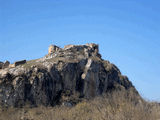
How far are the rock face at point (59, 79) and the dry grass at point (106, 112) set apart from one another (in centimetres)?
304

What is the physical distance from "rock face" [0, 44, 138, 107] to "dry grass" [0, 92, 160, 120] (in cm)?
304

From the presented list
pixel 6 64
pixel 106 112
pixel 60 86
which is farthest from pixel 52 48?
pixel 106 112

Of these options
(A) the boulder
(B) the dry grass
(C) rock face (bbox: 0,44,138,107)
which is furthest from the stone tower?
(B) the dry grass

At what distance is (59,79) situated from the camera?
58844 millimetres

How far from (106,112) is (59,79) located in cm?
2548

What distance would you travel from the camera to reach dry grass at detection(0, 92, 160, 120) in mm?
32431

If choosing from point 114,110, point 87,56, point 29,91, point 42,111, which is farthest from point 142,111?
point 87,56

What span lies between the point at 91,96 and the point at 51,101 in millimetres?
8793

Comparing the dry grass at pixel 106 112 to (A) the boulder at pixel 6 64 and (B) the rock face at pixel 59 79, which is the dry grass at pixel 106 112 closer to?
(B) the rock face at pixel 59 79

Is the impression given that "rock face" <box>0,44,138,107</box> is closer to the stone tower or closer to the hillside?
the hillside

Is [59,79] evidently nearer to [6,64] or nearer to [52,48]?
[6,64]

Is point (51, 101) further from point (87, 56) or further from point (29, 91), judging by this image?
point (87, 56)

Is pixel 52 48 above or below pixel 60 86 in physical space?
above

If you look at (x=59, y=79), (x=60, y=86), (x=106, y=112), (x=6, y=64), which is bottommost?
(x=106, y=112)
